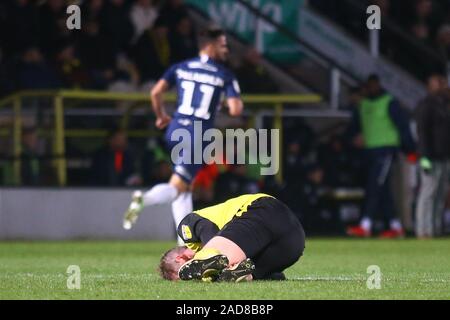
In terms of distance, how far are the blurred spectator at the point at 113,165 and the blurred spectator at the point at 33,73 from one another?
1257 mm

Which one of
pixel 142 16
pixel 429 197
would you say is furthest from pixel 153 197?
pixel 142 16

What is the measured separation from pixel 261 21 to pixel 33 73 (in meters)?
3.79

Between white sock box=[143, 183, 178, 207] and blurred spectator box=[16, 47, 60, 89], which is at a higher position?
blurred spectator box=[16, 47, 60, 89]

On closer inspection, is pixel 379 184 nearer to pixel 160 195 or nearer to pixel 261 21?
pixel 261 21

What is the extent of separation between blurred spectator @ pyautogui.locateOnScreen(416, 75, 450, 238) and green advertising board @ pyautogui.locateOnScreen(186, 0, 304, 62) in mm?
3020

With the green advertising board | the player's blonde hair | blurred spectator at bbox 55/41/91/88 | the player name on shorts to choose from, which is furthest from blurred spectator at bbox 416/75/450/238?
the player's blonde hair

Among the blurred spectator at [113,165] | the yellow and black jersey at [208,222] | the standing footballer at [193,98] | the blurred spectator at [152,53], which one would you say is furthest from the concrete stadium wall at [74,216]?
the yellow and black jersey at [208,222]

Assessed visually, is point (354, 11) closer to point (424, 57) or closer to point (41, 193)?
point (424, 57)

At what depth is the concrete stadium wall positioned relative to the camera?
1839cm

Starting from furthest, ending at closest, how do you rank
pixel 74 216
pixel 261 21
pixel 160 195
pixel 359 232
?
pixel 261 21 < pixel 359 232 < pixel 74 216 < pixel 160 195

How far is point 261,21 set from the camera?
69.9ft

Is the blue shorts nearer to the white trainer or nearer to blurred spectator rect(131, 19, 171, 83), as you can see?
the white trainer
